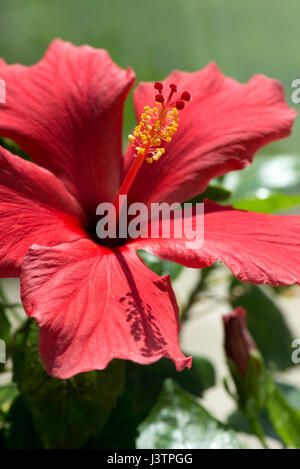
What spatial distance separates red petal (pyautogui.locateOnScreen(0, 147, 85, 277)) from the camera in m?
0.56

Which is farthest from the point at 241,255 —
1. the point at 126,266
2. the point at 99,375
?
the point at 99,375

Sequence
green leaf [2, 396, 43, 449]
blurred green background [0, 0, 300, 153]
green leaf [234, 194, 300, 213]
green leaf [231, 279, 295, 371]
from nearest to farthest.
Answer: green leaf [2, 396, 43, 449], green leaf [234, 194, 300, 213], green leaf [231, 279, 295, 371], blurred green background [0, 0, 300, 153]

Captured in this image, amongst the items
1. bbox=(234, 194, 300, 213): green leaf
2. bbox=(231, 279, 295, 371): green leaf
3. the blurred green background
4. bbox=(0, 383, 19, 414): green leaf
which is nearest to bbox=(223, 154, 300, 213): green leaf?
bbox=(234, 194, 300, 213): green leaf

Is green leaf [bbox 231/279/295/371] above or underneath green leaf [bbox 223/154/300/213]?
underneath

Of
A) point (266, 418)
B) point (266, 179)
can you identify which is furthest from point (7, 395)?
point (266, 179)

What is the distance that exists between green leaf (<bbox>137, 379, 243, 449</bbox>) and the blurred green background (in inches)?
69.2

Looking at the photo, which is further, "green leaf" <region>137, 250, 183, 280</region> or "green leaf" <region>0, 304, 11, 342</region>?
"green leaf" <region>137, 250, 183, 280</region>

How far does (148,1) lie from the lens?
244 cm

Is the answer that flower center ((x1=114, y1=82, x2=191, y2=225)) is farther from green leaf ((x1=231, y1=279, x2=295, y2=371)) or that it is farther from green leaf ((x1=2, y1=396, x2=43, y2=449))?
green leaf ((x1=231, y1=279, x2=295, y2=371))

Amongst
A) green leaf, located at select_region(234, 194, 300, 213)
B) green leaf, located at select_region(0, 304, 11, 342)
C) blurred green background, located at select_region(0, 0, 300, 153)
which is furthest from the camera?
blurred green background, located at select_region(0, 0, 300, 153)

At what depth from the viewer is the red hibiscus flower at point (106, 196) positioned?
0.50 m

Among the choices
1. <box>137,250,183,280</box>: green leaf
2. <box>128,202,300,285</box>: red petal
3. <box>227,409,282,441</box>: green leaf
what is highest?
<box>128,202,300,285</box>: red petal

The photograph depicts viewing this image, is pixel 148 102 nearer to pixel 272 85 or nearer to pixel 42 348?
pixel 272 85

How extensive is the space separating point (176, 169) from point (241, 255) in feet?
0.58
